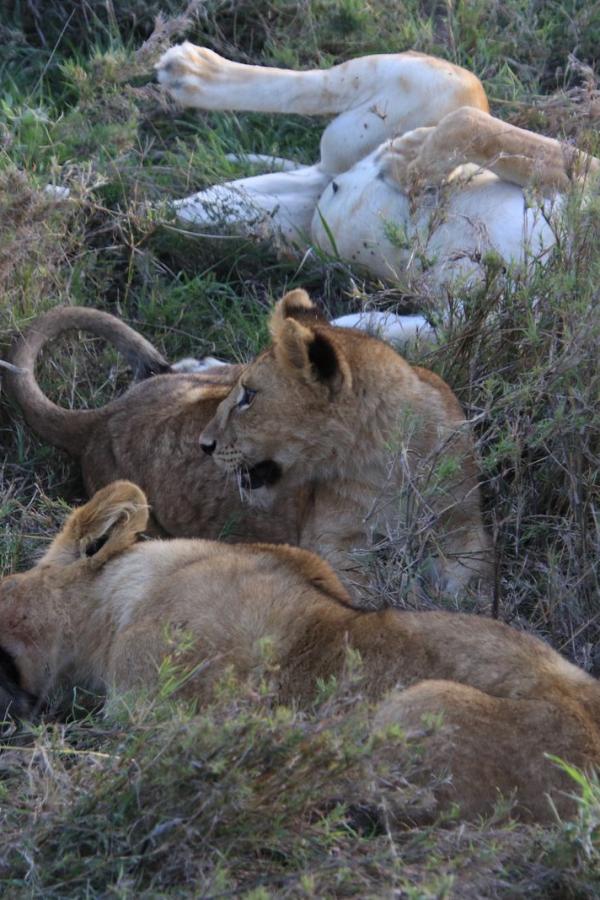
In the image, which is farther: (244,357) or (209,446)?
(244,357)

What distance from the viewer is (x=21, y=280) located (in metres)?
5.30

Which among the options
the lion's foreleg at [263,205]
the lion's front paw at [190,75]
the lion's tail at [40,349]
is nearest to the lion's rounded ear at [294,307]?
the lion's tail at [40,349]

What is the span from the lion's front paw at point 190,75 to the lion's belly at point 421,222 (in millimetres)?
733

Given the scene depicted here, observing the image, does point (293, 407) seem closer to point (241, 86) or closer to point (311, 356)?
point (311, 356)

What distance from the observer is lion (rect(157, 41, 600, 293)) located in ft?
17.5

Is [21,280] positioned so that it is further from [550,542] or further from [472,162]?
[550,542]

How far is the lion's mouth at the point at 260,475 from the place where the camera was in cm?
455

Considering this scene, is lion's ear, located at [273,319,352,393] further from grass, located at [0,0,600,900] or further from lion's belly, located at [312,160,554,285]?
lion's belly, located at [312,160,554,285]

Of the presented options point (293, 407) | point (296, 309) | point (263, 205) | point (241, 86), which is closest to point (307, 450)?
point (293, 407)

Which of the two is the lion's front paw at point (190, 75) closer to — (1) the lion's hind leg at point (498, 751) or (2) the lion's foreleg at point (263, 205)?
(2) the lion's foreleg at point (263, 205)

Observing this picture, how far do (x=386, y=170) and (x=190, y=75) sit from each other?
106 centimetres

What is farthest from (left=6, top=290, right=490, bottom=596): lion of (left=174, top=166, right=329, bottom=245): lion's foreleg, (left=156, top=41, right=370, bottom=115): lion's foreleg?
(left=156, top=41, right=370, bottom=115): lion's foreleg

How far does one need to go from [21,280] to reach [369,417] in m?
1.60

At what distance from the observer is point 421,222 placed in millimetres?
5621
